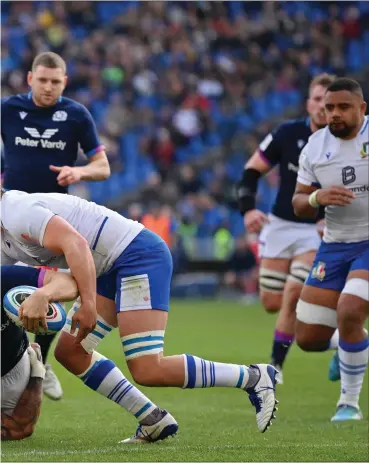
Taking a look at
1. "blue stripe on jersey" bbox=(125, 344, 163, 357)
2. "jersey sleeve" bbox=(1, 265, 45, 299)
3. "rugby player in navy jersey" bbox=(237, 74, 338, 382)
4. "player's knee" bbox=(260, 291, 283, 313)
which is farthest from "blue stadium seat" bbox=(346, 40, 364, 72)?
"jersey sleeve" bbox=(1, 265, 45, 299)

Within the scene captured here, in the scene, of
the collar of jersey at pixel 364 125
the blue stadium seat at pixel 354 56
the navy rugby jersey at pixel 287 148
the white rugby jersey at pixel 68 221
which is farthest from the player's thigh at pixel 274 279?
A: the blue stadium seat at pixel 354 56

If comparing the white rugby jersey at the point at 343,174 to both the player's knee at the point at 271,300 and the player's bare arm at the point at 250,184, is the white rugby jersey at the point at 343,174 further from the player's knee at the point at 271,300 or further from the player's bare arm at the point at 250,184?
the player's knee at the point at 271,300

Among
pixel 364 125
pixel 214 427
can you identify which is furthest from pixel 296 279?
pixel 214 427

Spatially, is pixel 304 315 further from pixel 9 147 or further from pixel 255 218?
pixel 9 147

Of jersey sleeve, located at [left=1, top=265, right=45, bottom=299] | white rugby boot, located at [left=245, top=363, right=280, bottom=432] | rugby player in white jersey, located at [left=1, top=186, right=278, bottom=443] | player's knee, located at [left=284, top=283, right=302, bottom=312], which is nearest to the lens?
jersey sleeve, located at [left=1, top=265, right=45, bottom=299]

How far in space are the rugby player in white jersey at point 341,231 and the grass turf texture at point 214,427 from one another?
509mm

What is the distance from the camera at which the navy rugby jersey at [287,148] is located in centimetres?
938

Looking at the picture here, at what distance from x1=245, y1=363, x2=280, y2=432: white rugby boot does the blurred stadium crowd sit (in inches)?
610

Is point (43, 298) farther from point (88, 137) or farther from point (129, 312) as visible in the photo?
point (88, 137)

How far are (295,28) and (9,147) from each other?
18.3 meters

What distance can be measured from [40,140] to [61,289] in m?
3.08

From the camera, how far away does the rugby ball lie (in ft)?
18.1

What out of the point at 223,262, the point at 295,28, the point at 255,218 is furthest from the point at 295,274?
the point at 295,28

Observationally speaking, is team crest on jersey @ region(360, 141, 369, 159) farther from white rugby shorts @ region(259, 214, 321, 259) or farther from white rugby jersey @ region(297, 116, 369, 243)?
white rugby shorts @ region(259, 214, 321, 259)
